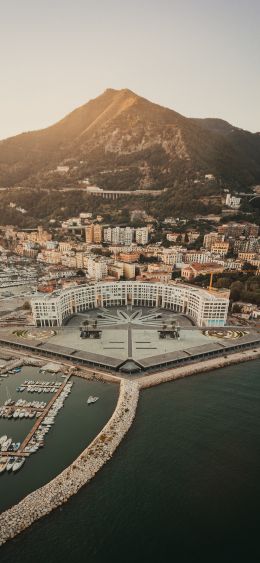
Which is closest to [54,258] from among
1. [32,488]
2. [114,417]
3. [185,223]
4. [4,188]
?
[185,223]

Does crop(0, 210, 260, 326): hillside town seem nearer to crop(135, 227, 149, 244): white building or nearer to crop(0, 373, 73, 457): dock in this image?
crop(135, 227, 149, 244): white building

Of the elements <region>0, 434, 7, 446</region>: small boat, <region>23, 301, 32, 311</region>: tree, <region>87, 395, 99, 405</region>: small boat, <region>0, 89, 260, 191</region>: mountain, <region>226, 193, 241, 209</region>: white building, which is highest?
<region>0, 89, 260, 191</region>: mountain

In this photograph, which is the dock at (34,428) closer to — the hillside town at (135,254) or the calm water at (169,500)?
the calm water at (169,500)

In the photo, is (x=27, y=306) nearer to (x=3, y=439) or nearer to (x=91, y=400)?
(x=91, y=400)

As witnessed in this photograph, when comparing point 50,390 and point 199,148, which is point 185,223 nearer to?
point 199,148

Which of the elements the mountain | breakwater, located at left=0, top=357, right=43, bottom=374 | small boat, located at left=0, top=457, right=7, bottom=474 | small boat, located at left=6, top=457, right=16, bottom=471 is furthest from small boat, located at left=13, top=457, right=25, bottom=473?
the mountain

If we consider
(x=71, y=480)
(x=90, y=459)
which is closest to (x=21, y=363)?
(x=90, y=459)
